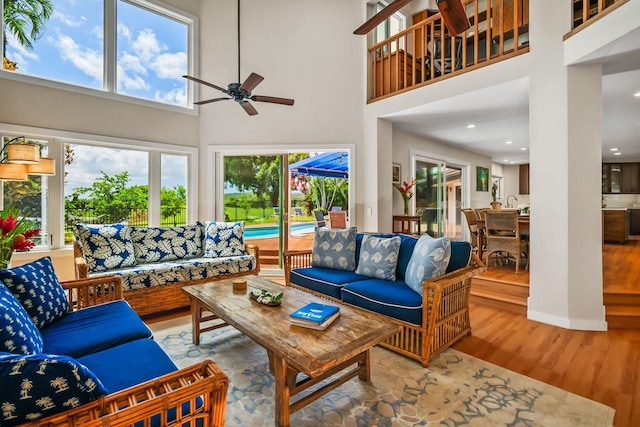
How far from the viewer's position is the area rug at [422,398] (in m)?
1.78

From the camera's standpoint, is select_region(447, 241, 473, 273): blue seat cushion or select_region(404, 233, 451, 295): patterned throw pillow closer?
select_region(404, 233, 451, 295): patterned throw pillow

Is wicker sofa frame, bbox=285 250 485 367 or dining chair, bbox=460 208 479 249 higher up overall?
dining chair, bbox=460 208 479 249

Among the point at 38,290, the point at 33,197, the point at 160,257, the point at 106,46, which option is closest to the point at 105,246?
the point at 160,257

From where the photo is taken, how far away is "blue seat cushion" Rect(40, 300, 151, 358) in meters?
1.71

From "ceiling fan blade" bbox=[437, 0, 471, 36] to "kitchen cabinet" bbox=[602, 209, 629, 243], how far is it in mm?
6934

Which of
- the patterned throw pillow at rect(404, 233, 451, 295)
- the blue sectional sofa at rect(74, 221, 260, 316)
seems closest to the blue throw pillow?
the blue sectional sofa at rect(74, 221, 260, 316)

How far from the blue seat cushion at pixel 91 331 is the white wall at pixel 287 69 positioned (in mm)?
3129

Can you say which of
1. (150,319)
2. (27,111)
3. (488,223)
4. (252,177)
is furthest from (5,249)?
(488,223)

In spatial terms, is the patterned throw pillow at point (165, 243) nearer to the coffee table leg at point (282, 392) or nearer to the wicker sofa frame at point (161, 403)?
the coffee table leg at point (282, 392)

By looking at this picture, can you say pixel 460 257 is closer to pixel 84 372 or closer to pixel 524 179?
pixel 84 372

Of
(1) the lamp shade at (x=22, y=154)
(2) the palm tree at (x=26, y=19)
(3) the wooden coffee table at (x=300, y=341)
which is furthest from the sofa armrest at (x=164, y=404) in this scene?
(2) the palm tree at (x=26, y=19)

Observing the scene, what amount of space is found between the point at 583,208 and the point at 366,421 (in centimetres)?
295

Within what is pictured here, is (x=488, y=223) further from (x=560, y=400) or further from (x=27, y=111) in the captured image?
(x=27, y=111)

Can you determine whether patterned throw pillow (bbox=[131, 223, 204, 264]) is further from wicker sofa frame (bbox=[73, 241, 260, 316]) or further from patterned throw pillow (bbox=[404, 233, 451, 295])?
patterned throw pillow (bbox=[404, 233, 451, 295])
